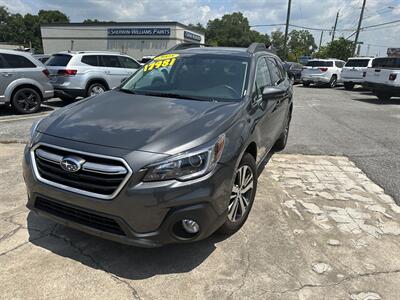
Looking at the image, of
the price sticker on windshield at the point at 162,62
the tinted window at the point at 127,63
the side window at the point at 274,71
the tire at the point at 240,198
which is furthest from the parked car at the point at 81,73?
the tire at the point at 240,198

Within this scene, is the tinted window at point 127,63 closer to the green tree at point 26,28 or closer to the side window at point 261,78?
the side window at point 261,78

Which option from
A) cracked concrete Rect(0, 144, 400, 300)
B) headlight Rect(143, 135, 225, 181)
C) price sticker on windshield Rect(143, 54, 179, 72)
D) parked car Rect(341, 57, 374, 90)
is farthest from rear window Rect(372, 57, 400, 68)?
headlight Rect(143, 135, 225, 181)

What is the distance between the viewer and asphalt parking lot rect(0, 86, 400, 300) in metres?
2.63

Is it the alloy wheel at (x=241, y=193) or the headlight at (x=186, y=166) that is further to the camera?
the alloy wheel at (x=241, y=193)

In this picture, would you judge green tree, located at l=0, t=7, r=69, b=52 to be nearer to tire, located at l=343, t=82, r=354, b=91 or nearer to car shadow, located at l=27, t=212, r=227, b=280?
tire, located at l=343, t=82, r=354, b=91

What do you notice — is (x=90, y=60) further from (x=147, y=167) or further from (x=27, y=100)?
(x=147, y=167)

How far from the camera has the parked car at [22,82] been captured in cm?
862

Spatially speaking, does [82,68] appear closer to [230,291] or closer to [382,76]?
[230,291]

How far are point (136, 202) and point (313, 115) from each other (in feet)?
29.7

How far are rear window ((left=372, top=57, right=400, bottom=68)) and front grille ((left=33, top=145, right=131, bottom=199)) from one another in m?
14.4

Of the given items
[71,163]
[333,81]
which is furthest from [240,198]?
[333,81]

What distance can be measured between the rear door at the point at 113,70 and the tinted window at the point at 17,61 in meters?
2.31

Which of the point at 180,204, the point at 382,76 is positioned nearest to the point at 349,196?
the point at 180,204

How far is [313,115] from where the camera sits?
1052cm
